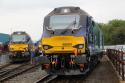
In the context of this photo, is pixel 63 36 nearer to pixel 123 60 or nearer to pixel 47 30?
pixel 47 30

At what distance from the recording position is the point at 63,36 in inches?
719

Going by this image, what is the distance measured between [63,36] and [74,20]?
102 cm

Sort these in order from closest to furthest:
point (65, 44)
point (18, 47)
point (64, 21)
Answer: point (65, 44) < point (64, 21) < point (18, 47)

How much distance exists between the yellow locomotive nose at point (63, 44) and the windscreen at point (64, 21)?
63 centimetres

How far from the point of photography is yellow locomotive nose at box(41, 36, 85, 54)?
17.9 metres

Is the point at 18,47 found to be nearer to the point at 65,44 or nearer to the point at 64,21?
the point at 64,21

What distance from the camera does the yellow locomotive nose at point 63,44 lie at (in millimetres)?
17938

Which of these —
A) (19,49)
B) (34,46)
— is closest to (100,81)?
(19,49)

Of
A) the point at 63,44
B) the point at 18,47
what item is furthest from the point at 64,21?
the point at 18,47

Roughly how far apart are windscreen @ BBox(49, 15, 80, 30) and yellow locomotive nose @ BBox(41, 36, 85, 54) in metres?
0.63

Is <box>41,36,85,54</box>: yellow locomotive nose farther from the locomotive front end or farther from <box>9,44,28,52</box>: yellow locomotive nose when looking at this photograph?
<box>9,44,28,52</box>: yellow locomotive nose

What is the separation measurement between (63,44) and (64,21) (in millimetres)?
1207

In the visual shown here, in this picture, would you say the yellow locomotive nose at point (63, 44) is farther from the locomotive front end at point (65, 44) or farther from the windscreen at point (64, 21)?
the windscreen at point (64, 21)

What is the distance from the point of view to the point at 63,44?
18125 mm
